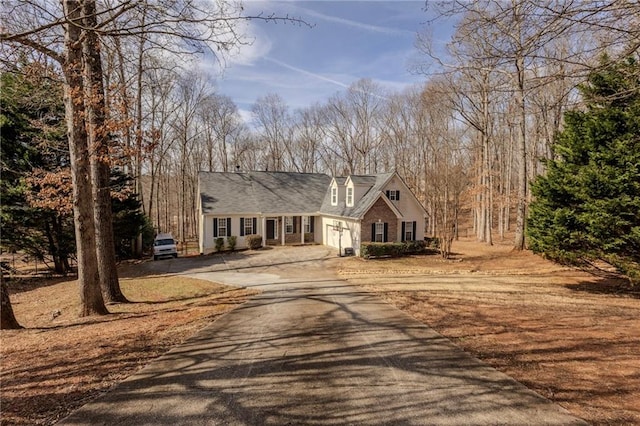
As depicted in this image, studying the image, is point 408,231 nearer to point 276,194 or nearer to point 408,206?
point 408,206

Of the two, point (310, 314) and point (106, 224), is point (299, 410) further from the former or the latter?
point (106, 224)

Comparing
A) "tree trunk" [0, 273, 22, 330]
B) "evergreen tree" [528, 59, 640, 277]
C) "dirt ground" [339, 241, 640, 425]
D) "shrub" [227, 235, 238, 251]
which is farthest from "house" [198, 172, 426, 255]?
"tree trunk" [0, 273, 22, 330]

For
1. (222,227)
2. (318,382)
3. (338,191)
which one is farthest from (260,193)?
(318,382)

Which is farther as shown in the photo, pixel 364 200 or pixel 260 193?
pixel 260 193

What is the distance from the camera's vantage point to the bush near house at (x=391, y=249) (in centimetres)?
Result: 2217

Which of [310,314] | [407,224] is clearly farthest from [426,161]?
[310,314]

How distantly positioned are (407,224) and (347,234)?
4805 mm

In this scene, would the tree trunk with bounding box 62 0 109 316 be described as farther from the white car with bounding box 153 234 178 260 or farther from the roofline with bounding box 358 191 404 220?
the roofline with bounding box 358 191 404 220

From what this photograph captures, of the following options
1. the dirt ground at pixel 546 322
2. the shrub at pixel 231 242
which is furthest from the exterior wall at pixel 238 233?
the dirt ground at pixel 546 322

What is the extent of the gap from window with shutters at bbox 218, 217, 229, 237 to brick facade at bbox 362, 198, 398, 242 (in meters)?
10.5

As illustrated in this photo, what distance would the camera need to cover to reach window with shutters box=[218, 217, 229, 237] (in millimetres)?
26000

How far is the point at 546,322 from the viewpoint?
8367 millimetres

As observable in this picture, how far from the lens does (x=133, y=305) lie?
1056cm

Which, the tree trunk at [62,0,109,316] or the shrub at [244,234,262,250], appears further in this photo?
the shrub at [244,234,262,250]
